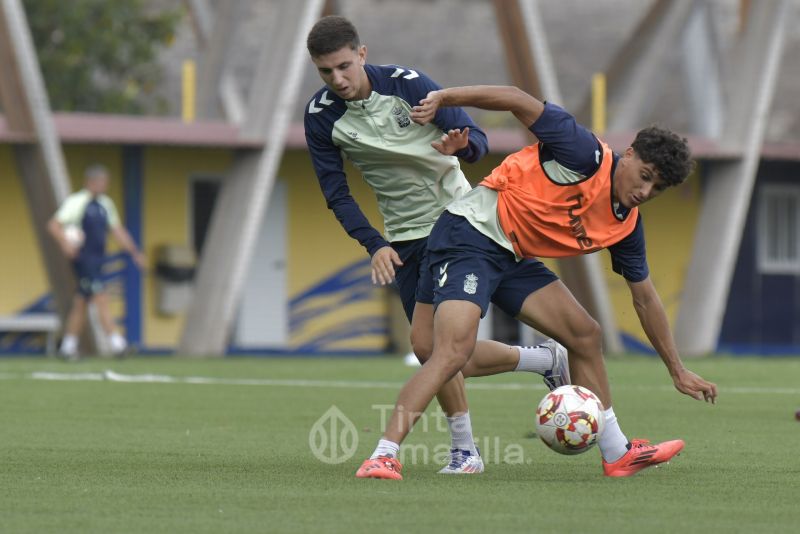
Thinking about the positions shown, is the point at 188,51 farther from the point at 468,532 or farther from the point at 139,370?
the point at 468,532

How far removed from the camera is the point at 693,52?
1080 inches

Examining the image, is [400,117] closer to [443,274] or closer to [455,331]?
[443,274]

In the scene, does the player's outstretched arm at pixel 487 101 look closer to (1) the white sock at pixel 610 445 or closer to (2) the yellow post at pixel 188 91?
(1) the white sock at pixel 610 445

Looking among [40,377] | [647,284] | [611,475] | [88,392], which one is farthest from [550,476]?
[40,377]

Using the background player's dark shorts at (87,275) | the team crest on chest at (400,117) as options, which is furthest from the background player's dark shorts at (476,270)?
the background player's dark shorts at (87,275)

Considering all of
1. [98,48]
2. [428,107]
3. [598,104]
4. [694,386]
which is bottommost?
[694,386]

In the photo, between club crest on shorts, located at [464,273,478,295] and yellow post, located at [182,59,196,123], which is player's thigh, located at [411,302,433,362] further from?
yellow post, located at [182,59,196,123]

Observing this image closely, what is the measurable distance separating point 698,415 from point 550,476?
14.8ft

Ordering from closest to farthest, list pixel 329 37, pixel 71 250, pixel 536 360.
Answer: pixel 329 37 → pixel 536 360 → pixel 71 250

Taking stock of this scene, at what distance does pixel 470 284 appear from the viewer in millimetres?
7691

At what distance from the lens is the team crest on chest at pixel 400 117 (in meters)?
8.09

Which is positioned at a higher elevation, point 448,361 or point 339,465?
point 448,361

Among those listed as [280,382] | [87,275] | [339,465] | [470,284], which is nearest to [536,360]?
[470,284]

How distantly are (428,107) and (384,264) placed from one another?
0.76m
